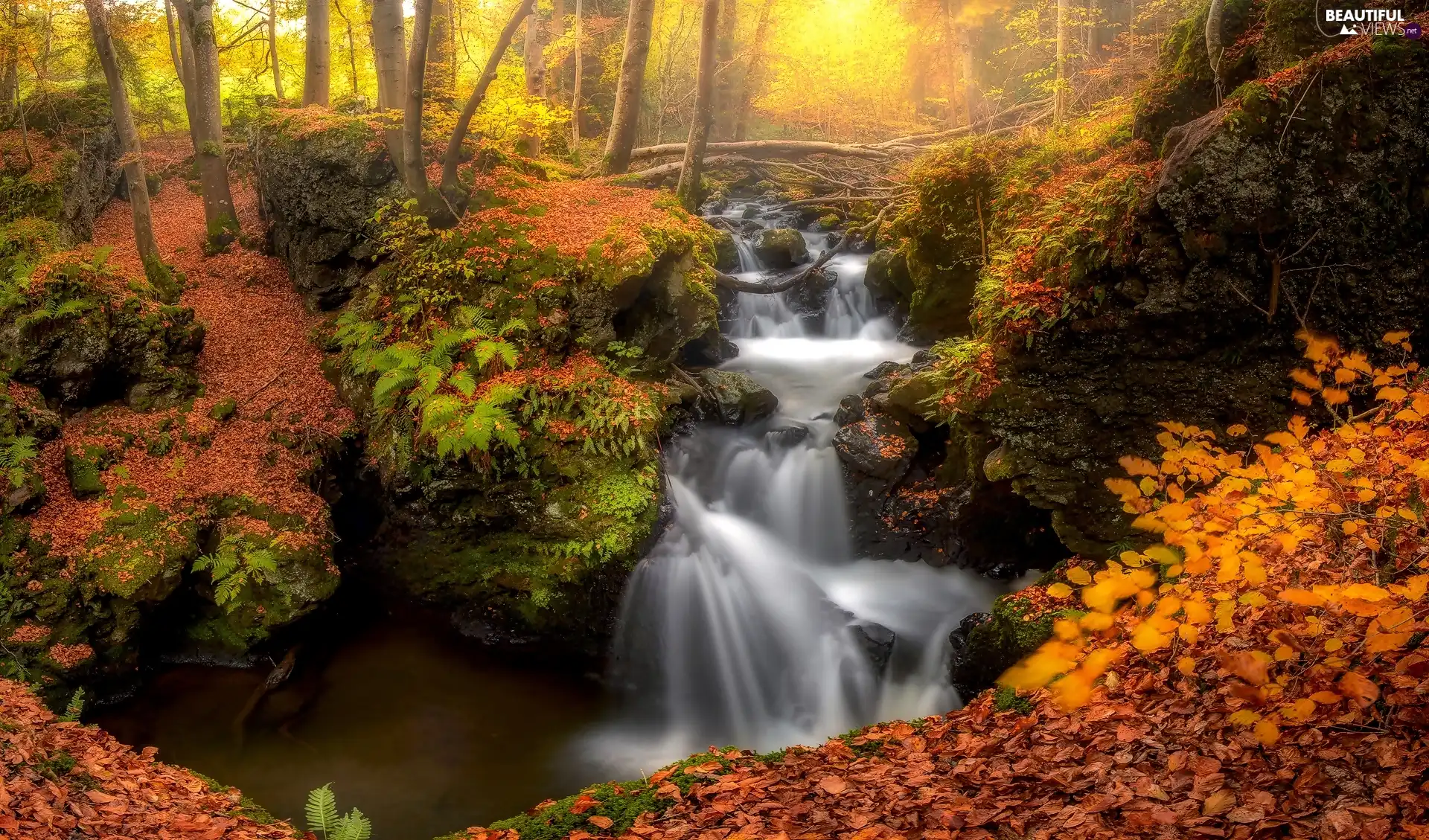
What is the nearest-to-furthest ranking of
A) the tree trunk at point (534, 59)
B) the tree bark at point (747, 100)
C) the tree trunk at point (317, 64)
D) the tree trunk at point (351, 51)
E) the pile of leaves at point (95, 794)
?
the pile of leaves at point (95, 794)
the tree trunk at point (317, 64)
the tree trunk at point (534, 59)
the tree trunk at point (351, 51)
the tree bark at point (747, 100)

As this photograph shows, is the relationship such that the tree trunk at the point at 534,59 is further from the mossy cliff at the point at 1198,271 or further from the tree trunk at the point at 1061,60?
the mossy cliff at the point at 1198,271

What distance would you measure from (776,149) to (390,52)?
10991 mm

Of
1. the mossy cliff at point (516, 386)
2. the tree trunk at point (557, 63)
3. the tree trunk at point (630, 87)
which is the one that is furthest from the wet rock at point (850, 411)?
the tree trunk at point (557, 63)

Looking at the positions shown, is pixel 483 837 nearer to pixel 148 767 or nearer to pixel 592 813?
pixel 592 813

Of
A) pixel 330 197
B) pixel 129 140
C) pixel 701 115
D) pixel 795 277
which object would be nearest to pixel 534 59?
pixel 701 115

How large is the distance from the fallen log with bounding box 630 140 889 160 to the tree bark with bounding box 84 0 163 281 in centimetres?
Result: 907

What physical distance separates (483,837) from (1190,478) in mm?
6279

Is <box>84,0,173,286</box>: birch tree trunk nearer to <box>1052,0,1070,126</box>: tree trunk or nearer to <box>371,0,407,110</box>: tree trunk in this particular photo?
<box>371,0,407,110</box>: tree trunk

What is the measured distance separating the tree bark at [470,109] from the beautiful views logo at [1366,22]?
793cm

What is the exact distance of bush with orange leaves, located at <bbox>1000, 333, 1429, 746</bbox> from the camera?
3.59 m

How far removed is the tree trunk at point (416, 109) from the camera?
904 centimetres

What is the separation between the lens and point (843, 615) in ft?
27.7

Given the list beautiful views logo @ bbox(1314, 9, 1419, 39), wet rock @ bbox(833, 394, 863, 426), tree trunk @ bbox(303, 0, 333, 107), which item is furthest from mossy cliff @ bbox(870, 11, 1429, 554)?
tree trunk @ bbox(303, 0, 333, 107)

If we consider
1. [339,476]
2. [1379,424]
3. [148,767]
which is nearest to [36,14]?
[339,476]
